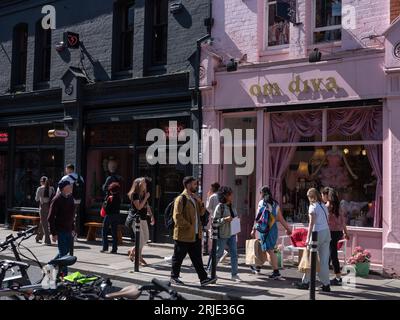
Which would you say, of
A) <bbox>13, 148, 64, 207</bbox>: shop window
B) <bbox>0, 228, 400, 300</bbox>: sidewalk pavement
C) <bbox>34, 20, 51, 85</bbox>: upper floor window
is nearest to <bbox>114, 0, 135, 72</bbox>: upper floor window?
<bbox>34, 20, 51, 85</bbox>: upper floor window

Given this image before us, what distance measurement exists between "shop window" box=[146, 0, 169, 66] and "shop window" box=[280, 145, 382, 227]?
5050 millimetres

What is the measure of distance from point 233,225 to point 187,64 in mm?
5366

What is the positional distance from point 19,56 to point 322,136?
1187cm

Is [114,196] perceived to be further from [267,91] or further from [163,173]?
[267,91]

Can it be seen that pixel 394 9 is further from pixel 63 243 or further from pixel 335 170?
pixel 63 243

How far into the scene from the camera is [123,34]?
15789 mm

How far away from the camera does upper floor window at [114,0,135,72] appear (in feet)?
51.3

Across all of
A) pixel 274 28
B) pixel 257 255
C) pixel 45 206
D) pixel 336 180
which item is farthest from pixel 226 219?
pixel 45 206

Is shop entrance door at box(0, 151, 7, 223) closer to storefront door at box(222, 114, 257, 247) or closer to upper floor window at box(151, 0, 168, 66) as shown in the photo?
upper floor window at box(151, 0, 168, 66)

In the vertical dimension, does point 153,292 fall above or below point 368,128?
below

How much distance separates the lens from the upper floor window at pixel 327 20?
38.7ft

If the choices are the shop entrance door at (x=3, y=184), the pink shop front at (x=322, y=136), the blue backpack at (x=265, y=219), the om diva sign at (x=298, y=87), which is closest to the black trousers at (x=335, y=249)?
the blue backpack at (x=265, y=219)

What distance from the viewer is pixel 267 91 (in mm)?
12250

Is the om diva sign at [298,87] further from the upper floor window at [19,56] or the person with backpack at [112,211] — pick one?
the upper floor window at [19,56]
